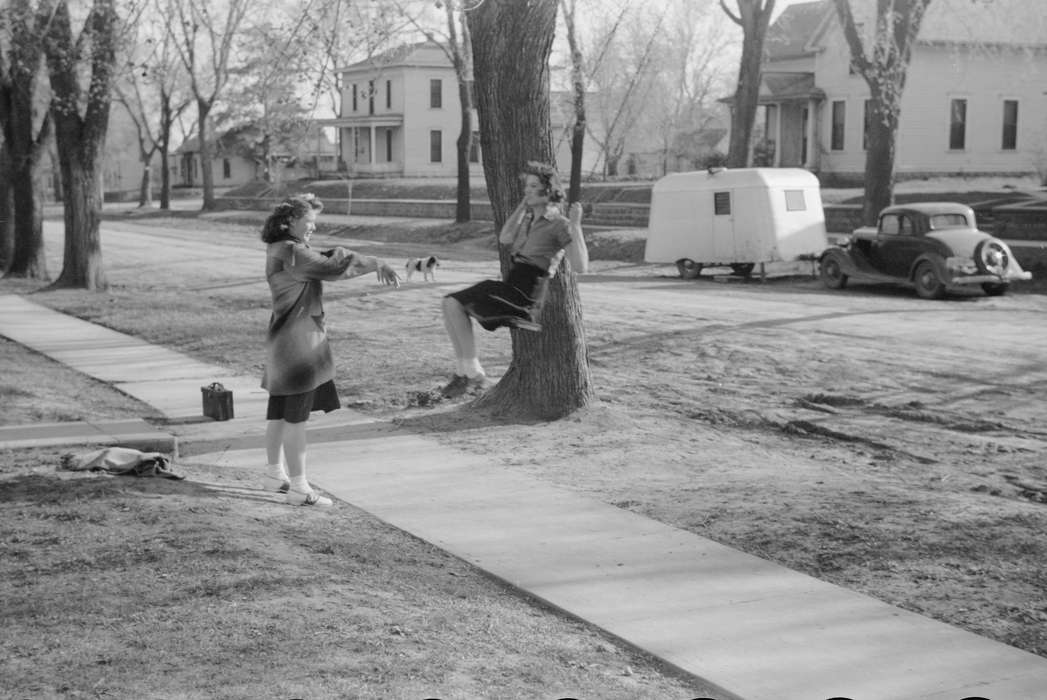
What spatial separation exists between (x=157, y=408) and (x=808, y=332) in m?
8.43

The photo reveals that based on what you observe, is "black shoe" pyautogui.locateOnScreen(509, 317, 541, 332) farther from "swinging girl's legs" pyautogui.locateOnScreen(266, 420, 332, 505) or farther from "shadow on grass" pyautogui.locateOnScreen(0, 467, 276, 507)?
"shadow on grass" pyautogui.locateOnScreen(0, 467, 276, 507)

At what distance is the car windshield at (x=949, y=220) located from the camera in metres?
22.5

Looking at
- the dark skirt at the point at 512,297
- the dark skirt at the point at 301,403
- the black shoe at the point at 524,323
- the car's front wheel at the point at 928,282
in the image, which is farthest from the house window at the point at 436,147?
the dark skirt at the point at 301,403

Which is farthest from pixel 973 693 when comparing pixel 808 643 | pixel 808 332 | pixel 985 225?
pixel 985 225

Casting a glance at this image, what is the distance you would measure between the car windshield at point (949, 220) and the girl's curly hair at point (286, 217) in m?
16.6

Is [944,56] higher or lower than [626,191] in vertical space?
higher

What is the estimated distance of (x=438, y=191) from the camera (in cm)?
6016

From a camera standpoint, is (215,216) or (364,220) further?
(215,216)

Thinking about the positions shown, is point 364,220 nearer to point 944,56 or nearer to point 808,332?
point 944,56

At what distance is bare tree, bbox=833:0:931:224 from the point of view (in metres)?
27.7

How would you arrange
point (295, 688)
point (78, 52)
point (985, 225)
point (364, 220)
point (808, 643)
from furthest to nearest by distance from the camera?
point (364, 220) < point (985, 225) < point (78, 52) < point (808, 643) < point (295, 688)

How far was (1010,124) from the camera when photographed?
156ft

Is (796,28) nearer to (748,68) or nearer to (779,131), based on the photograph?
(779,131)

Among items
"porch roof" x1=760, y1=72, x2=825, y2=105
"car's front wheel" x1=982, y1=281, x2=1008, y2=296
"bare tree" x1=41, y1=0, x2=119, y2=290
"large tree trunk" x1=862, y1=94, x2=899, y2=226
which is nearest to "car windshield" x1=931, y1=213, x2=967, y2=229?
"car's front wheel" x1=982, y1=281, x2=1008, y2=296
